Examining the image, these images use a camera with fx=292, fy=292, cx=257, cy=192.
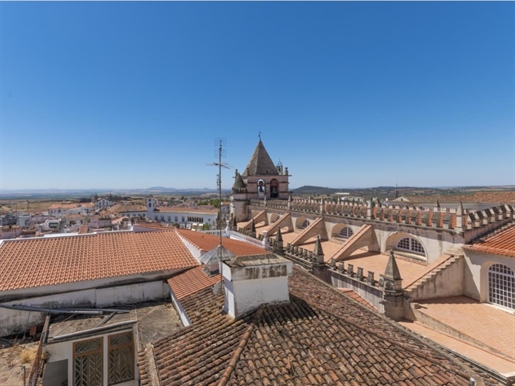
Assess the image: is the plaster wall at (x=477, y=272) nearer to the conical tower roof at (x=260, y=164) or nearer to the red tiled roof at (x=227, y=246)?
the red tiled roof at (x=227, y=246)

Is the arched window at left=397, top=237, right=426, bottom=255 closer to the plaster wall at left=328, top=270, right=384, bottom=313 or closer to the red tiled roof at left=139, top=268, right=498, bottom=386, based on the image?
the plaster wall at left=328, top=270, right=384, bottom=313

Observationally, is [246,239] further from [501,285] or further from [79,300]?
[501,285]

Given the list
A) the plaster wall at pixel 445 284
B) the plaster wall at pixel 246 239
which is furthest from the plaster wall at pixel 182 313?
the plaster wall at pixel 445 284

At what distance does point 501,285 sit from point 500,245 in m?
1.99

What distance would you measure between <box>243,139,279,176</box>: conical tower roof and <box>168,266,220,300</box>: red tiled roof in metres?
29.5

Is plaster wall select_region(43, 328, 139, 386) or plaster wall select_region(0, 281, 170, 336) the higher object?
plaster wall select_region(0, 281, 170, 336)

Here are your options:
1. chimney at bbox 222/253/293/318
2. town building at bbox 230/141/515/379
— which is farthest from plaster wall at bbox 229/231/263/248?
chimney at bbox 222/253/293/318

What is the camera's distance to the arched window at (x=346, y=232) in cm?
2538

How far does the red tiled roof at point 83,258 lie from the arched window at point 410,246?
576 inches

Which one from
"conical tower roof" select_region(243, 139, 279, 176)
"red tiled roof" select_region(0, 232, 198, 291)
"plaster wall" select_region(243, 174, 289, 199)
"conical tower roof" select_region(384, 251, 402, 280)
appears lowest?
"conical tower roof" select_region(384, 251, 402, 280)

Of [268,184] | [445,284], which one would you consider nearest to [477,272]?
[445,284]

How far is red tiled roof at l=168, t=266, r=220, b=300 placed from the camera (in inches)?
432

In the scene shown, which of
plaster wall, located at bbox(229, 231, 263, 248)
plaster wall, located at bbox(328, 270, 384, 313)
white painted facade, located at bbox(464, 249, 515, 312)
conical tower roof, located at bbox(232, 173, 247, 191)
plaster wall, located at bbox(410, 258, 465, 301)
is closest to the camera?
white painted facade, located at bbox(464, 249, 515, 312)

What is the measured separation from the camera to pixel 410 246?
65.7ft
